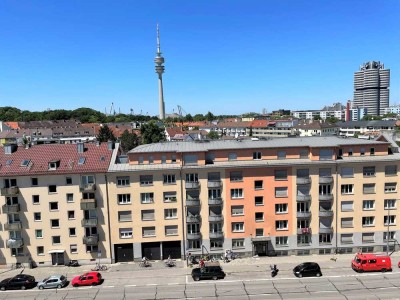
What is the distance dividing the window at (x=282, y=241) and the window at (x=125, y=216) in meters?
23.5

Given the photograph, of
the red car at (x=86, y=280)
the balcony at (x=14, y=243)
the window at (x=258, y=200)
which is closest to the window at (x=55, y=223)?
the balcony at (x=14, y=243)

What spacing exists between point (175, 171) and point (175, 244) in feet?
38.7

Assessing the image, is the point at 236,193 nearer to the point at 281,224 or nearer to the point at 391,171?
the point at 281,224

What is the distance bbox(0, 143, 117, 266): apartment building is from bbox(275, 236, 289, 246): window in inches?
1047

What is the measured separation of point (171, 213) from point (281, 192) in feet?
57.8

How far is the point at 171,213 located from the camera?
5509 cm

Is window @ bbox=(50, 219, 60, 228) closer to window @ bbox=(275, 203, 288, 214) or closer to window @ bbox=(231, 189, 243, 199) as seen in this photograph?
window @ bbox=(231, 189, 243, 199)

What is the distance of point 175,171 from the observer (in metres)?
54.1

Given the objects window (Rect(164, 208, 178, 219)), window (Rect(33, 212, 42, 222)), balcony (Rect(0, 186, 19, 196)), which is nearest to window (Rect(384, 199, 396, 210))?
window (Rect(164, 208, 178, 219))

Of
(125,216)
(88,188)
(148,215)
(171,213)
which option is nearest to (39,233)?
(88,188)

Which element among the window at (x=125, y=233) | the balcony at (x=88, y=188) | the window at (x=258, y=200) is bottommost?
the window at (x=125, y=233)

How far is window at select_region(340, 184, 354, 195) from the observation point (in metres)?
55.3

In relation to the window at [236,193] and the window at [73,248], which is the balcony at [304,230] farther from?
the window at [73,248]

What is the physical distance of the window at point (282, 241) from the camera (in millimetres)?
56031
